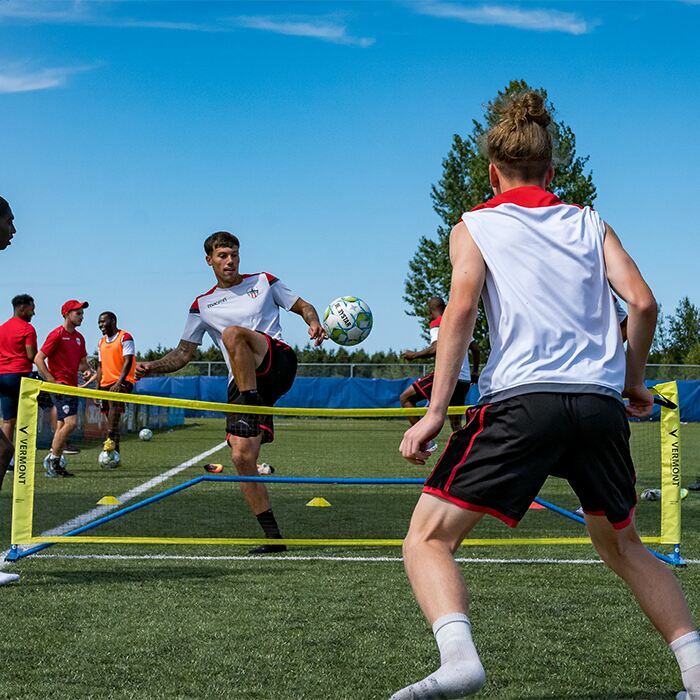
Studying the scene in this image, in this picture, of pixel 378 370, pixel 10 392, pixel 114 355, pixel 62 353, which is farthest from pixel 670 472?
pixel 378 370

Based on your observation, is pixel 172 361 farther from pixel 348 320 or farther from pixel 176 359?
pixel 348 320

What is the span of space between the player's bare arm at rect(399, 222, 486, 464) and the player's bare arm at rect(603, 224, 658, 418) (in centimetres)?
42

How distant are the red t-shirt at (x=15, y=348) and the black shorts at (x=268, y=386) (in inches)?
233

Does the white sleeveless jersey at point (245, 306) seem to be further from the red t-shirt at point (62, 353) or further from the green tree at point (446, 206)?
the green tree at point (446, 206)

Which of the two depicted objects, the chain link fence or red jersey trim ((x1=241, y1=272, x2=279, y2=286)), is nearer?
red jersey trim ((x1=241, y1=272, x2=279, y2=286))

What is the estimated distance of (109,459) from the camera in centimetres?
1293

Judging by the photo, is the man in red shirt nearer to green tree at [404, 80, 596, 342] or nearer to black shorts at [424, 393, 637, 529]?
black shorts at [424, 393, 637, 529]

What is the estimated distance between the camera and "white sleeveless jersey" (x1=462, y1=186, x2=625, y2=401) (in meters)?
3.10

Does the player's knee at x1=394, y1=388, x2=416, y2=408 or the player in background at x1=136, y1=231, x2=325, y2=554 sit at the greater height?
the player in background at x1=136, y1=231, x2=325, y2=554

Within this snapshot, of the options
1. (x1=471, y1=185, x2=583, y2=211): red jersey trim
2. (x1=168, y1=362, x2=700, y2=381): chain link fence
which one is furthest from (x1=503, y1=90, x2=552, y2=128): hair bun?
(x1=168, y1=362, x2=700, y2=381): chain link fence

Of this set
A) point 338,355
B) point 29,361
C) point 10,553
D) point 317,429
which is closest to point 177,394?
point 338,355

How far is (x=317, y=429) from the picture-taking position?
957 centimetres

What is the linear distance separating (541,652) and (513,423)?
162 cm

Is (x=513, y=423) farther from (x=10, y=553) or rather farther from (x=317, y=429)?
(x=317, y=429)
